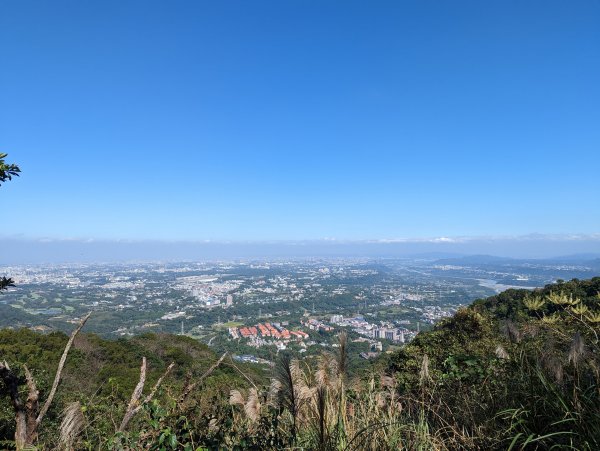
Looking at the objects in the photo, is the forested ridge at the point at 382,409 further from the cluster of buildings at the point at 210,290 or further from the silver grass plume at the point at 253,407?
the cluster of buildings at the point at 210,290

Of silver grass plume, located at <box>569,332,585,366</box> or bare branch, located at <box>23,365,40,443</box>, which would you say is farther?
bare branch, located at <box>23,365,40,443</box>

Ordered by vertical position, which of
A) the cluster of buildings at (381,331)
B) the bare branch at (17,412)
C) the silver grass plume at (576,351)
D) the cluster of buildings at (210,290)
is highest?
the silver grass plume at (576,351)

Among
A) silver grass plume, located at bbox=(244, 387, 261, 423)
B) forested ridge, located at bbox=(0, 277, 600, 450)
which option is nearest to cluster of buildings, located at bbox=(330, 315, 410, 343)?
forested ridge, located at bbox=(0, 277, 600, 450)

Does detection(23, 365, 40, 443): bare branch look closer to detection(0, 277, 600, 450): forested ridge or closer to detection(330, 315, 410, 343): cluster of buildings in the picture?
detection(0, 277, 600, 450): forested ridge

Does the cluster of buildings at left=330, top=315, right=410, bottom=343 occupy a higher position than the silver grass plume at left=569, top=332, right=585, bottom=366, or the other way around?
the silver grass plume at left=569, top=332, right=585, bottom=366

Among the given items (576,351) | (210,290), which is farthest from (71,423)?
(210,290)

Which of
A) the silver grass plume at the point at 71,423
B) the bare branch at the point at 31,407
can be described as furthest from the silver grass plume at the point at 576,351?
the bare branch at the point at 31,407

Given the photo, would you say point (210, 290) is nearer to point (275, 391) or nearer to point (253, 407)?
point (253, 407)

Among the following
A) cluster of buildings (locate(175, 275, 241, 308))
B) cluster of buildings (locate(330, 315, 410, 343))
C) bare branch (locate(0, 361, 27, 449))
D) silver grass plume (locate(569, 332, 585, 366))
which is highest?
silver grass plume (locate(569, 332, 585, 366))

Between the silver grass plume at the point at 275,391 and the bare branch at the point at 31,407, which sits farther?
the bare branch at the point at 31,407
